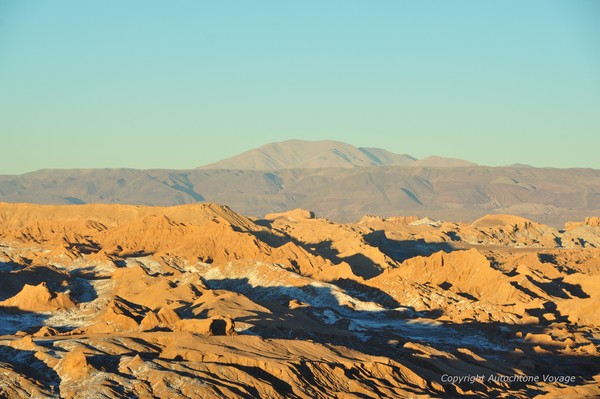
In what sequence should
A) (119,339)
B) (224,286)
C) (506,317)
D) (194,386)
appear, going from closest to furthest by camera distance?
(194,386)
(119,339)
(506,317)
(224,286)

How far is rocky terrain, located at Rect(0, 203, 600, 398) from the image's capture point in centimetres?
6888

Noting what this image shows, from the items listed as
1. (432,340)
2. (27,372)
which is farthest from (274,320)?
(27,372)

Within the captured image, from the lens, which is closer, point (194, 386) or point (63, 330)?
point (194, 386)

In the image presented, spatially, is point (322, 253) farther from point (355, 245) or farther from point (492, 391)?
point (492, 391)

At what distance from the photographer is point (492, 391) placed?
79.5 metres

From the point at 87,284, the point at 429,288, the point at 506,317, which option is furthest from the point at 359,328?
the point at 87,284

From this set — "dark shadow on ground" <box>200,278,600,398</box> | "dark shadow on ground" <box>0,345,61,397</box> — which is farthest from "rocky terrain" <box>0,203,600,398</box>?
"dark shadow on ground" <box>200,278,600,398</box>

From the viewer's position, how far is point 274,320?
100 metres

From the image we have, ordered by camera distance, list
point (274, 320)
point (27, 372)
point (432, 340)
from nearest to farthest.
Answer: point (27, 372), point (274, 320), point (432, 340)

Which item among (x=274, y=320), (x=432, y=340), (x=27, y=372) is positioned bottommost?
(x=432, y=340)

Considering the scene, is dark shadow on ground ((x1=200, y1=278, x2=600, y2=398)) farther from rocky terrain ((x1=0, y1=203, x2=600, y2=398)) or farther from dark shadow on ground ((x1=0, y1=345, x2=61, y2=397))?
dark shadow on ground ((x1=0, y1=345, x2=61, y2=397))

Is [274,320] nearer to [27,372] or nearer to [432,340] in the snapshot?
[432,340]

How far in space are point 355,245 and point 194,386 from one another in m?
127

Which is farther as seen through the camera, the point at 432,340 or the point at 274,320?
the point at 432,340
